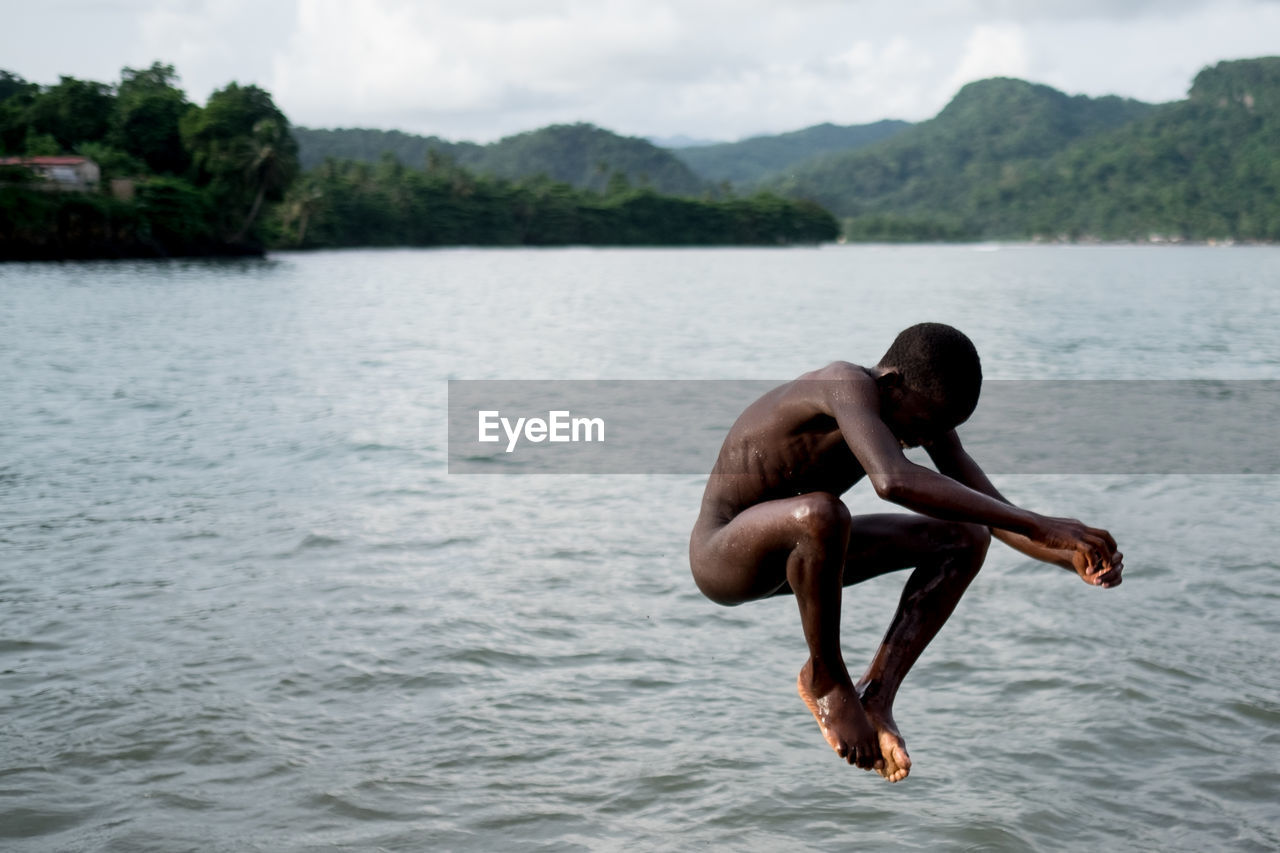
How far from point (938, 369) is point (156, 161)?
13337cm

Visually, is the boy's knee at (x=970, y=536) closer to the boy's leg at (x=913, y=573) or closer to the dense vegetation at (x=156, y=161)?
the boy's leg at (x=913, y=573)

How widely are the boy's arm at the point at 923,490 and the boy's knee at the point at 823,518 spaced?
0.23 metres

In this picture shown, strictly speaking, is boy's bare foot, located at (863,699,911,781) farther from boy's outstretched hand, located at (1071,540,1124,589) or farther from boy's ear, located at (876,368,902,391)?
boy's ear, located at (876,368,902,391)

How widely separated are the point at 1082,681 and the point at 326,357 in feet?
119

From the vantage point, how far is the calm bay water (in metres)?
8.60

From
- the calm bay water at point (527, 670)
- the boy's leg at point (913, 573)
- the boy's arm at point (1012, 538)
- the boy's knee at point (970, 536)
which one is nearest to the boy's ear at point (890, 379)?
the boy's arm at point (1012, 538)

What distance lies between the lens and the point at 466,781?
908 cm

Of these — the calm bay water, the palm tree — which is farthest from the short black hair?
the palm tree

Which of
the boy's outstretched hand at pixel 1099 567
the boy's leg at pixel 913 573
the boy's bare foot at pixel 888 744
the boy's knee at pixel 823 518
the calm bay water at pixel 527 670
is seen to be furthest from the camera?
the calm bay water at pixel 527 670

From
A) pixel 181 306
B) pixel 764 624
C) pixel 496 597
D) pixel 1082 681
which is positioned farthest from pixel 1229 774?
pixel 181 306

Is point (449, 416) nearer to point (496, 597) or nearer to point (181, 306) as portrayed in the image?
point (496, 597)

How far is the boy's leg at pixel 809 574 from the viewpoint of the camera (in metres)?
4.75

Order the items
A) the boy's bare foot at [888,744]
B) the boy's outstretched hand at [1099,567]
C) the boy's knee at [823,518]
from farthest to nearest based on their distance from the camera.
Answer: the boy's bare foot at [888,744]
the boy's knee at [823,518]
the boy's outstretched hand at [1099,567]

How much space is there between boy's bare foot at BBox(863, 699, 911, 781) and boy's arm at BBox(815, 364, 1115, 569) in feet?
3.40
